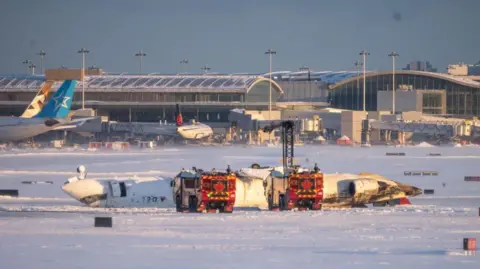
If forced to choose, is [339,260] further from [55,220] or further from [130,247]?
[55,220]

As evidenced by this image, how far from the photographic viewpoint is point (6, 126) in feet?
439

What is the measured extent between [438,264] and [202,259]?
25.5 ft

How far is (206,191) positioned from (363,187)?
10.5m

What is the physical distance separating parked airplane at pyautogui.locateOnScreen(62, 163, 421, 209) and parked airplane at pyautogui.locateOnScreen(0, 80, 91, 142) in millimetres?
72097

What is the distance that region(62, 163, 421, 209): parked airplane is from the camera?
58000 mm

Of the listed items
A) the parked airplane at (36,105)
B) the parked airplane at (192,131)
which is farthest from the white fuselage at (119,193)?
the parked airplane at (192,131)

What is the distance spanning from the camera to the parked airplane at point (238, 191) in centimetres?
5800

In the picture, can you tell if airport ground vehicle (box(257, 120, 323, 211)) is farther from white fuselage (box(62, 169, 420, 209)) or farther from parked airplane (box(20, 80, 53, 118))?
parked airplane (box(20, 80, 53, 118))

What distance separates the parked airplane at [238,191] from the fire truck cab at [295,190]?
949mm

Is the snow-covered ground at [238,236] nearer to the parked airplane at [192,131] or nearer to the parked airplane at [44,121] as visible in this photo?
the parked airplane at [44,121]

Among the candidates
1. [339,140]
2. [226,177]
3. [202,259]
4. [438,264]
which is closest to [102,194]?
[226,177]

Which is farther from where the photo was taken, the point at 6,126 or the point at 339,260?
the point at 6,126

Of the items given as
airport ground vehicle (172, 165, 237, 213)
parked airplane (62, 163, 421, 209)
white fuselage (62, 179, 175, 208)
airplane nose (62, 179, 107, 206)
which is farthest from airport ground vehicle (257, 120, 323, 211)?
airplane nose (62, 179, 107, 206)

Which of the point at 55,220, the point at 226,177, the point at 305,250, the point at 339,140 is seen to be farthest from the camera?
the point at 339,140
